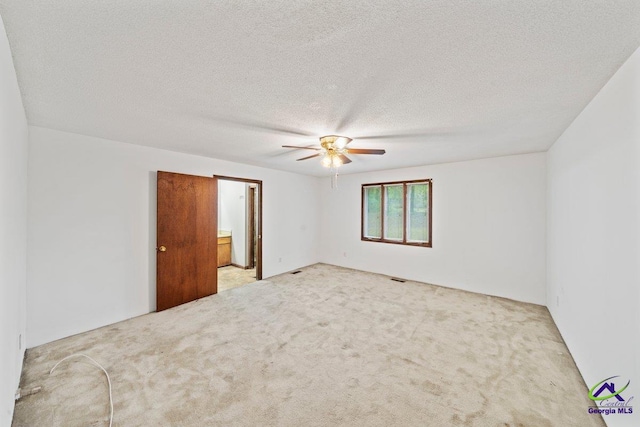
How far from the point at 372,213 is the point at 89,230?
4.88m

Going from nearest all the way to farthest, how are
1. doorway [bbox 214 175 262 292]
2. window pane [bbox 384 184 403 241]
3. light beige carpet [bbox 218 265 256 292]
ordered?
light beige carpet [bbox 218 265 256 292] → window pane [bbox 384 184 403 241] → doorway [bbox 214 175 262 292]

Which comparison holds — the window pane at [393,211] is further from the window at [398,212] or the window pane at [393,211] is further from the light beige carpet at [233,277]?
the light beige carpet at [233,277]

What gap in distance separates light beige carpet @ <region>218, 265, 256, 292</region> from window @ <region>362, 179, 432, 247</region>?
2710 millimetres

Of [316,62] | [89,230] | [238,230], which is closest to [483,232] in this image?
[316,62]

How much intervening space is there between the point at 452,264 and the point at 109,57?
5.13 m

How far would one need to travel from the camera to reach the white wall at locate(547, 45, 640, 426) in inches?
55.5

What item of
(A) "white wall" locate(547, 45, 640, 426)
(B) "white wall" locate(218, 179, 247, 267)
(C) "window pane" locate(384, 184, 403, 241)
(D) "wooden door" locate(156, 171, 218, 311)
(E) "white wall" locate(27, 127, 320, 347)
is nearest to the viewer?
(A) "white wall" locate(547, 45, 640, 426)

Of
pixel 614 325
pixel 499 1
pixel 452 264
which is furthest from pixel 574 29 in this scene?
pixel 452 264

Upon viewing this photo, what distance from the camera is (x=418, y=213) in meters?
5.08

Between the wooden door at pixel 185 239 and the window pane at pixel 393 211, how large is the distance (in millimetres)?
3485

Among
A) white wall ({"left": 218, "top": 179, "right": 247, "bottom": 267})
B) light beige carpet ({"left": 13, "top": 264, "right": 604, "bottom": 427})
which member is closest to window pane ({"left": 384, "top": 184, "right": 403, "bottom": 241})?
light beige carpet ({"left": 13, "top": 264, "right": 604, "bottom": 427})

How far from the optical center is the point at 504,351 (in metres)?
2.54

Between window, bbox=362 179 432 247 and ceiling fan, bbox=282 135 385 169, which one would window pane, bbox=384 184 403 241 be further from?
ceiling fan, bbox=282 135 385 169

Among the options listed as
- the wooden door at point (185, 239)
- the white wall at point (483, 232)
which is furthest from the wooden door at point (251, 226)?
the white wall at point (483, 232)
